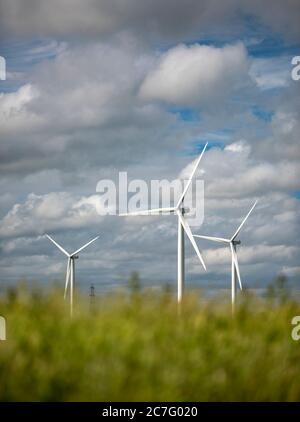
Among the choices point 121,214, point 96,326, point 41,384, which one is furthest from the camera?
point 121,214

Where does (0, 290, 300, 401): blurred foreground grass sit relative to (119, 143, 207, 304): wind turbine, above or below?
below

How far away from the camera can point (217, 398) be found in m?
11.1

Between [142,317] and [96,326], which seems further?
[142,317]

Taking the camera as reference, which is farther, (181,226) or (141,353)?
(181,226)

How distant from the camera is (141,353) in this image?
11508mm

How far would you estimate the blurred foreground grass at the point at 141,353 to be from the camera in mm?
10617

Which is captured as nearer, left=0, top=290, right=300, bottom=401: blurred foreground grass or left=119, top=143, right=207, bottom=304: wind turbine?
left=0, top=290, right=300, bottom=401: blurred foreground grass

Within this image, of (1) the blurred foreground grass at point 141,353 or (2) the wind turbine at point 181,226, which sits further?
(2) the wind turbine at point 181,226

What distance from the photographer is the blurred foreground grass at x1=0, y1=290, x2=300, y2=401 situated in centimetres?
1062

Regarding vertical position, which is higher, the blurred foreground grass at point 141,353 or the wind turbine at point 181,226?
the wind turbine at point 181,226
